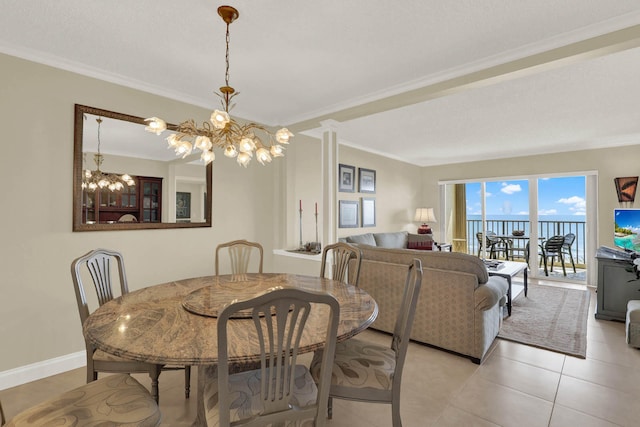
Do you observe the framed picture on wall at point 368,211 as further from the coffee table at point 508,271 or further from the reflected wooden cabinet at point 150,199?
the reflected wooden cabinet at point 150,199

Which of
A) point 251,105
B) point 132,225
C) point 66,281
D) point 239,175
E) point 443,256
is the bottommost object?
point 66,281

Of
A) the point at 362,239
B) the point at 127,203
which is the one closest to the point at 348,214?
the point at 362,239

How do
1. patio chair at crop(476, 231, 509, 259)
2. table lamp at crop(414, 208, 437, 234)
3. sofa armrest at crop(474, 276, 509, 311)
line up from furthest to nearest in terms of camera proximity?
table lamp at crop(414, 208, 437, 234) < patio chair at crop(476, 231, 509, 259) < sofa armrest at crop(474, 276, 509, 311)

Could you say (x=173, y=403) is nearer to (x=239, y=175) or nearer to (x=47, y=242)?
(x=47, y=242)

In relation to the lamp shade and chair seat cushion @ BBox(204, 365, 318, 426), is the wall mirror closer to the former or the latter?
chair seat cushion @ BBox(204, 365, 318, 426)

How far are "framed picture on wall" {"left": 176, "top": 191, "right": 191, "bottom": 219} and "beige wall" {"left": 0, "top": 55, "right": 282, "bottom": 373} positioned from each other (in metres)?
0.35

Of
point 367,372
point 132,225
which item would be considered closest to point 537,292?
point 367,372

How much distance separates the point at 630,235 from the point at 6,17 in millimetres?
7057

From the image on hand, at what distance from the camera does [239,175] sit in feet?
12.5

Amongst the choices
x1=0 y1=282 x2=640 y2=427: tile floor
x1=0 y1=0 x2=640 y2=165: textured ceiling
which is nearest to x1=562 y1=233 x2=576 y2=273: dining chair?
x1=0 y1=0 x2=640 y2=165: textured ceiling

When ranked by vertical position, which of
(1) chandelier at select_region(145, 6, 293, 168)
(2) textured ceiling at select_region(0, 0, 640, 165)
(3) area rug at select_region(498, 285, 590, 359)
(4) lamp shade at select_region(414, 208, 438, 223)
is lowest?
(3) area rug at select_region(498, 285, 590, 359)

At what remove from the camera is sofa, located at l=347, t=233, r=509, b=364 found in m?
2.66

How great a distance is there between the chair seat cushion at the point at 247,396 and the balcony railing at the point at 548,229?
6066 millimetres

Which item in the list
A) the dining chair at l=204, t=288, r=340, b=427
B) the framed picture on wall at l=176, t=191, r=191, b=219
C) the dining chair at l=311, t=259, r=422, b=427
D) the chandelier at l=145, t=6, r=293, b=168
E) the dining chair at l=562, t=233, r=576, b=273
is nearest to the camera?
the dining chair at l=204, t=288, r=340, b=427
